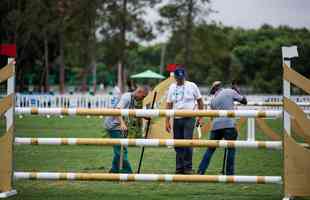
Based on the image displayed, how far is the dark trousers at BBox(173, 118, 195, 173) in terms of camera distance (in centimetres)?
1220

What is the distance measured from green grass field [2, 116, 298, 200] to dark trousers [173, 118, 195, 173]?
2.56 ft

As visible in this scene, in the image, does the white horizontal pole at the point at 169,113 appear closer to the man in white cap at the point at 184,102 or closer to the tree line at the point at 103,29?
the man in white cap at the point at 184,102

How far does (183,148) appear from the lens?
12.3 m

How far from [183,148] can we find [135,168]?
1758mm

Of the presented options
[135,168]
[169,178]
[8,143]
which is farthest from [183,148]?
[8,143]

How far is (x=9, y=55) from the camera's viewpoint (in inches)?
367

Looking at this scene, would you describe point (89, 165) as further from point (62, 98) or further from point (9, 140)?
point (62, 98)

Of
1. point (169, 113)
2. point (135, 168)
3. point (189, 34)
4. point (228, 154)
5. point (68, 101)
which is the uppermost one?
point (189, 34)

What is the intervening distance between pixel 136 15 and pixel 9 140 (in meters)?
47.4

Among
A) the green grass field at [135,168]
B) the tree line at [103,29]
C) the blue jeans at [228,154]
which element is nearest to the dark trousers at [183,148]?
the blue jeans at [228,154]

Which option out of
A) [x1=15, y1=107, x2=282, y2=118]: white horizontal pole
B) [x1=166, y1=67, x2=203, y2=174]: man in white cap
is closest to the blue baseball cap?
[x1=166, y1=67, x2=203, y2=174]: man in white cap

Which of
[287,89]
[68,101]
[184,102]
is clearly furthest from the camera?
[68,101]

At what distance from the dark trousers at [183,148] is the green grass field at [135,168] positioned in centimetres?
78

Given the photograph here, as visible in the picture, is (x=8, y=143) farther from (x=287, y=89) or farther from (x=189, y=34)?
(x=189, y=34)
